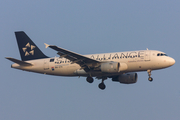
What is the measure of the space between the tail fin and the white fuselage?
102 inches

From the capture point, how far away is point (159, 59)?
132 feet

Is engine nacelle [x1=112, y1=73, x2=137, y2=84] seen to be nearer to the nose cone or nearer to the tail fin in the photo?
the nose cone

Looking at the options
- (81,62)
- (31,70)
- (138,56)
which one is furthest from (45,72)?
(138,56)

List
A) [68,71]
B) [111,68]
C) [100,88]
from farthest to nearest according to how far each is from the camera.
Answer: [100,88] < [68,71] < [111,68]

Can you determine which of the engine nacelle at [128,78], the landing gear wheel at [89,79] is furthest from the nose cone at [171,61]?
the landing gear wheel at [89,79]

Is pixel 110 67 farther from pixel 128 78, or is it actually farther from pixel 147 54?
pixel 128 78

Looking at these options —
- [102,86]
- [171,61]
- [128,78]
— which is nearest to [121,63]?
[128,78]

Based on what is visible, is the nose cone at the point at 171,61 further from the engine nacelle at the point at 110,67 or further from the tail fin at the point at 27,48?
the tail fin at the point at 27,48

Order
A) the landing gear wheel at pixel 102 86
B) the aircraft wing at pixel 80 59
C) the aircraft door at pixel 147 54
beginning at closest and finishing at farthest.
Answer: the aircraft wing at pixel 80 59 < the aircraft door at pixel 147 54 < the landing gear wheel at pixel 102 86

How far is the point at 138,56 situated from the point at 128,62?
5.36 feet

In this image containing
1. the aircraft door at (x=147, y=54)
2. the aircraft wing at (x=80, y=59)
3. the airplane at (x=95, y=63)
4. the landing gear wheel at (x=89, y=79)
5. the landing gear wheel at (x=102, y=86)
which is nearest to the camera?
the aircraft wing at (x=80, y=59)

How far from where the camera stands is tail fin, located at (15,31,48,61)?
46969 mm

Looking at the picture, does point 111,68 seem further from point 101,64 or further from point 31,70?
point 31,70

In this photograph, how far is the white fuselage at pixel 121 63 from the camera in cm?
4022
